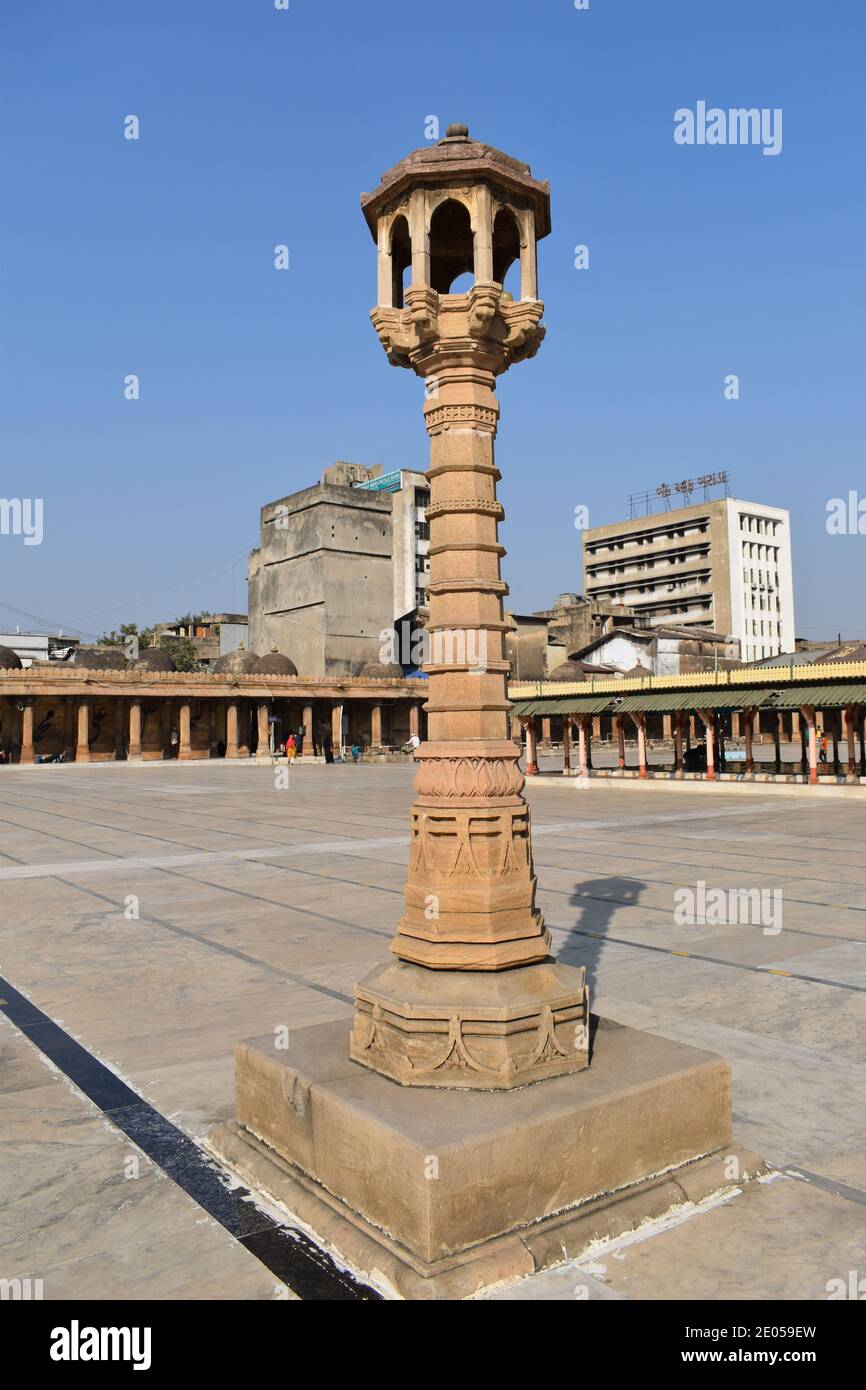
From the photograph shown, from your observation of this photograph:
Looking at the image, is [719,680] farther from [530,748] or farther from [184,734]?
[184,734]

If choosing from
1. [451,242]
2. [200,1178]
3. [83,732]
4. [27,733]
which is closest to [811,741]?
[451,242]

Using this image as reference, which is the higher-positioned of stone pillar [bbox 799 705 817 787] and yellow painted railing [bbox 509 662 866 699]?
yellow painted railing [bbox 509 662 866 699]

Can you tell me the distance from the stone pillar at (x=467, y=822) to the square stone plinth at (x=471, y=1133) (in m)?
0.20

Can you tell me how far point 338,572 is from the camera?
2822 inches

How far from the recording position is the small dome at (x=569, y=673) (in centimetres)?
5672

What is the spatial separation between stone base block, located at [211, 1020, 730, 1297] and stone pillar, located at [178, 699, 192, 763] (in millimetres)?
49519

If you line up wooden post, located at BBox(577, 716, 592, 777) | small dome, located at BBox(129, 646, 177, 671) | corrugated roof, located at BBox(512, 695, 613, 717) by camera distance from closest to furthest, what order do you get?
corrugated roof, located at BBox(512, 695, 613, 717), wooden post, located at BBox(577, 716, 592, 777), small dome, located at BBox(129, 646, 177, 671)

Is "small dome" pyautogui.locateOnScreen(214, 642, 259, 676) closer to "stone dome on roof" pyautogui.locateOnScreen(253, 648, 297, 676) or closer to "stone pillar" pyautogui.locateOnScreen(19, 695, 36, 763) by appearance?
"stone dome on roof" pyautogui.locateOnScreen(253, 648, 297, 676)

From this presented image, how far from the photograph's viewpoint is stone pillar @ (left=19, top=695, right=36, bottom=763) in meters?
47.2

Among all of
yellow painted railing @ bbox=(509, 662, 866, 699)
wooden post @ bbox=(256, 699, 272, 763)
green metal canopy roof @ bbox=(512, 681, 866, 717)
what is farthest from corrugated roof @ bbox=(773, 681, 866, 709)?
wooden post @ bbox=(256, 699, 272, 763)

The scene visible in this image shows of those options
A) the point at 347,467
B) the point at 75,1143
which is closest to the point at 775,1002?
the point at 75,1143

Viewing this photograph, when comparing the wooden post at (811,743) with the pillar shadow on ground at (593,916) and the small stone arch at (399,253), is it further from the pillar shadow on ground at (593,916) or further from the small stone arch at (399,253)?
the small stone arch at (399,253)

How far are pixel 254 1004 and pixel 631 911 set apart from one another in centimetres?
503
